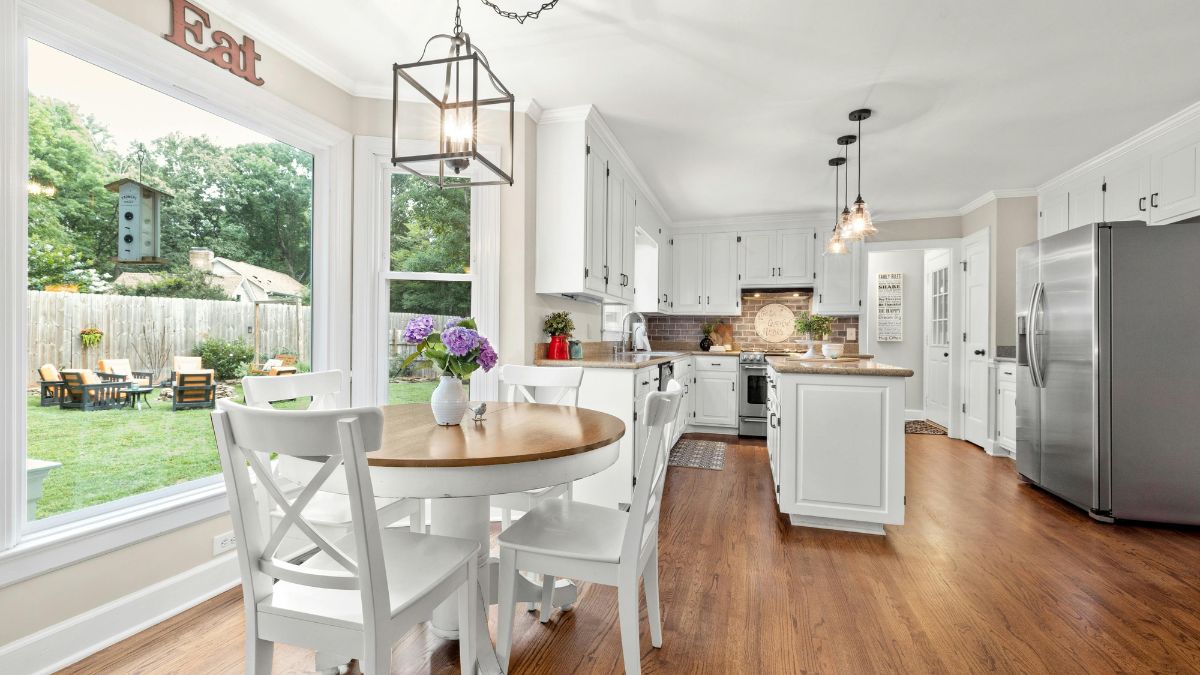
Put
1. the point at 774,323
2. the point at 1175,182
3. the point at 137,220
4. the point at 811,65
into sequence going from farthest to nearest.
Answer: the point at 774,323 < the point at 1175,182 < the point at 811,65 < the point at 137,220

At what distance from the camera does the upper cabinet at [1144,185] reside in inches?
129

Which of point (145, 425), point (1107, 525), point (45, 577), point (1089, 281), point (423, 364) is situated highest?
point (1089, 281)

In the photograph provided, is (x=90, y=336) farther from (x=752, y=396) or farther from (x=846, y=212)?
(x=752, y=396)

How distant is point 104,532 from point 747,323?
569 centimetres

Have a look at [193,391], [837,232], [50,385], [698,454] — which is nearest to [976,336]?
[837,232]

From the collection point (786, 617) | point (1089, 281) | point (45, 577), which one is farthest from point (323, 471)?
point (1089, 281)

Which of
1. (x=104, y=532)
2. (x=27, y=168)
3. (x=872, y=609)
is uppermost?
(x=27, y=168)

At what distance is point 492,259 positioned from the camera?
122 inches

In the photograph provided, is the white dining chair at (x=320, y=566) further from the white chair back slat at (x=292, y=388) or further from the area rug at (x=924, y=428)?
the area rug at (x=924, y=428)

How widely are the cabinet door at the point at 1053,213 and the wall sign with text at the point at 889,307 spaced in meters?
1.99

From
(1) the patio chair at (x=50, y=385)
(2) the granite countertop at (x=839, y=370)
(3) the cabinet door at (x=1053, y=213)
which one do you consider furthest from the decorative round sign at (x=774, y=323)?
(1) the patio chair at (x=50, y=385)

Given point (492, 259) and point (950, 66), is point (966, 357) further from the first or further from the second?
point (492, 259)

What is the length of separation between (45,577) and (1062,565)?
12.9 feet

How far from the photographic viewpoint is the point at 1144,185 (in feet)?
12.0
